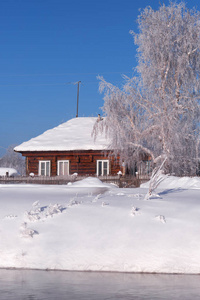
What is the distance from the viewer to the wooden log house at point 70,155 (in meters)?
34.5

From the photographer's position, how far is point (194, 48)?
3198 centimetres

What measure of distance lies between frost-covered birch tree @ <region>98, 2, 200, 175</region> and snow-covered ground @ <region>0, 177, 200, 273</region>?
58.7 ft

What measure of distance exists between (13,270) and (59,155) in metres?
Result: 25.8

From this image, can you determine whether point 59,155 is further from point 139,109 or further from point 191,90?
point 191,90

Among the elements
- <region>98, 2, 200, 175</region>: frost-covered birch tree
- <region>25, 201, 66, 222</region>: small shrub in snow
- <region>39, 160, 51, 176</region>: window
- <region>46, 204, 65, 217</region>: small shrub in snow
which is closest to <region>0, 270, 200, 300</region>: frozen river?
<region>25, 201, 66, 222</region>: small shrub in snow

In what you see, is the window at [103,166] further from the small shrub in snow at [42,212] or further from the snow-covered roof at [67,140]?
the small shrub in snow at [42,212]

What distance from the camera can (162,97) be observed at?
31250mm

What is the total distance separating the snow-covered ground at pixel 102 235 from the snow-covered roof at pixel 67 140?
21012mm

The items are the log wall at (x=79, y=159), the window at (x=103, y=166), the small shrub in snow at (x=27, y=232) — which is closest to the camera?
the small shrub in snow at (x=27, y=232)

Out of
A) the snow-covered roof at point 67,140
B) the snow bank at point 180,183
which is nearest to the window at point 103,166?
the snow-covered roof at point 67,140

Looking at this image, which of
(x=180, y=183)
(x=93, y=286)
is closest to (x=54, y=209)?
(x=93, y=286)

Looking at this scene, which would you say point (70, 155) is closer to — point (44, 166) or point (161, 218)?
point (44, 166)

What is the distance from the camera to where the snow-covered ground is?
10.2m

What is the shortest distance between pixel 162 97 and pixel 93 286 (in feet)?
77.8
